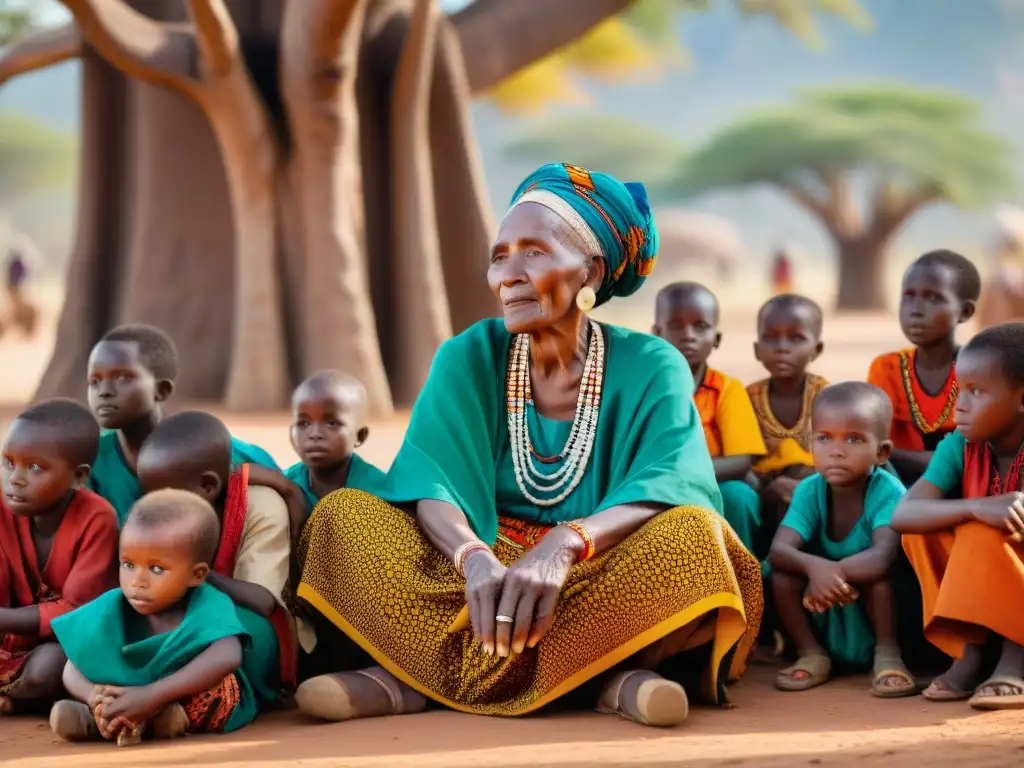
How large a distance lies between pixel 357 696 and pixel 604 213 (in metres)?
1.56

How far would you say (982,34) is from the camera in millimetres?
88625

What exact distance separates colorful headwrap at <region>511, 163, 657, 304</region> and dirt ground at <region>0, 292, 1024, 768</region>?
1309mm

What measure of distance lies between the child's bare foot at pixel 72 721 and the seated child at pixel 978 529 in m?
2.25

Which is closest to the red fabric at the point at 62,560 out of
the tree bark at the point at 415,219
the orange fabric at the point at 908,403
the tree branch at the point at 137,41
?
the orange fabric at the point at 908,403

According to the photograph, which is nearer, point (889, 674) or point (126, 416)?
point (889, 674)

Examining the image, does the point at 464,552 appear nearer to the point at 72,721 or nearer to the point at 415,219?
the point at 72,721

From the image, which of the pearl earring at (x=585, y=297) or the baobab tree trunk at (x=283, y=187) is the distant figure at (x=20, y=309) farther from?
the pearl earring at (x=585, y=297)

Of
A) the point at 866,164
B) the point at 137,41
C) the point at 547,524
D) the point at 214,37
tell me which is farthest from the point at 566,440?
the point at 866,164

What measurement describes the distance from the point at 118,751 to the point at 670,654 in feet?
4.80

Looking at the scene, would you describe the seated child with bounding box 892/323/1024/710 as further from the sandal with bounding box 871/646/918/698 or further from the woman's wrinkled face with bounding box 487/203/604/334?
the woman's wrinkled face with bounding box 487/203/604/334

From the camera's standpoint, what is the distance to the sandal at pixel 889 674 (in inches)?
169

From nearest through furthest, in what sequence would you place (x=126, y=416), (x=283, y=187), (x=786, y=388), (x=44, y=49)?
1. (x=126, y=416)
2. (x=786, y=388)
3. (x=283, y=187)
4. (x=44, y=49)

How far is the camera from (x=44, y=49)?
11820 millimetres

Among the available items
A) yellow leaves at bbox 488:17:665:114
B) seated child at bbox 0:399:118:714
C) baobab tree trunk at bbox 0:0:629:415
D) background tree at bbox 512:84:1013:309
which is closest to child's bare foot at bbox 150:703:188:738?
seated child at bbox 0:399:118:714
